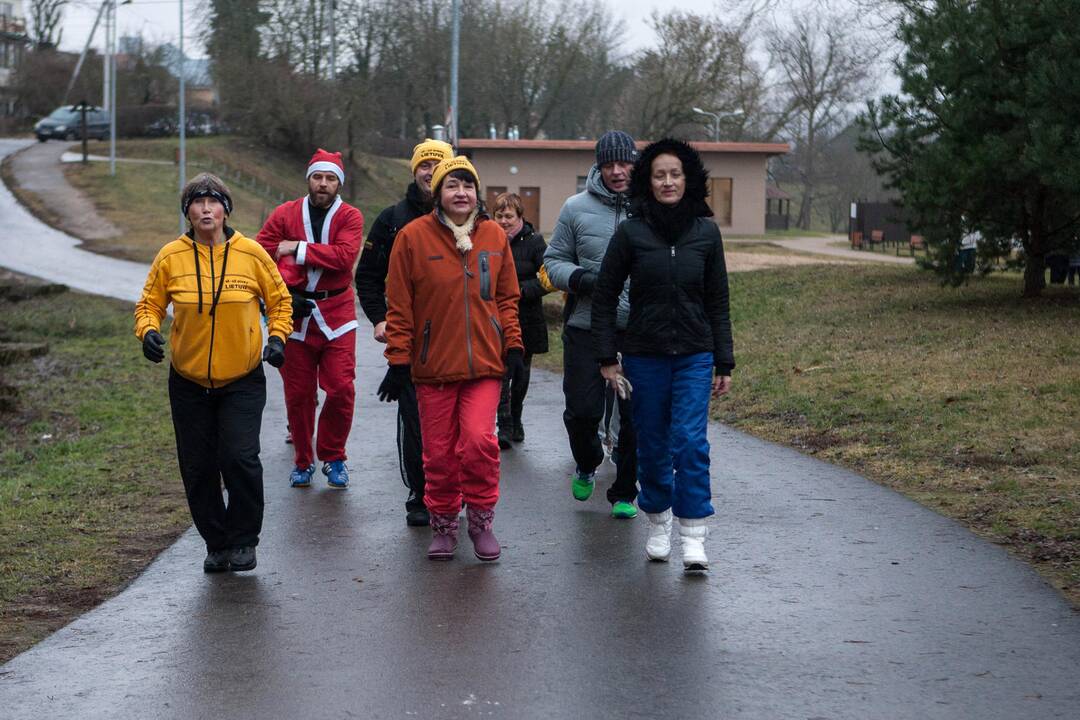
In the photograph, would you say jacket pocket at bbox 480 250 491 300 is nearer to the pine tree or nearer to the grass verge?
the grass verge

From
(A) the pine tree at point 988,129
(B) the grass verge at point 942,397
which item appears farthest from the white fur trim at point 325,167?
(A) the pine tree at point 988,129

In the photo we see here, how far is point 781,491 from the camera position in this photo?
868 centimetres

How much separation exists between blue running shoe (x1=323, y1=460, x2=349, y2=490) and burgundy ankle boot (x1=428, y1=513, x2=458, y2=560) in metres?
2.04

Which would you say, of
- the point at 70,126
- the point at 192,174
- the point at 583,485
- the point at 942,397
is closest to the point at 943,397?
the point at 942,397

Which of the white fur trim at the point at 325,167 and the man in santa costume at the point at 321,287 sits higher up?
the white fur trim at the point at 325,167

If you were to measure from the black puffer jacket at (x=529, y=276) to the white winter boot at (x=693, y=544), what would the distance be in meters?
3.73

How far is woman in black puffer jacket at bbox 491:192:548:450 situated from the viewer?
996 centimetres

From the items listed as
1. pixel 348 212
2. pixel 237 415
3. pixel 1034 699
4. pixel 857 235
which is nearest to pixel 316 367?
pixel 348 212

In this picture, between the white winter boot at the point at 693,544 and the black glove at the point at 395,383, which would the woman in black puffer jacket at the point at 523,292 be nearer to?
the black glove at the point at 395,383

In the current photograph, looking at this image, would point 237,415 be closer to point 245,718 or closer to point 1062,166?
point 245,718

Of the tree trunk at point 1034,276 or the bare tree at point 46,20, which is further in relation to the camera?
the bare tree at point 46,20

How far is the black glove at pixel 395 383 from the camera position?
7.30 m

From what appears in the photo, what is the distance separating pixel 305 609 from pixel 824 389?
782 centimetres

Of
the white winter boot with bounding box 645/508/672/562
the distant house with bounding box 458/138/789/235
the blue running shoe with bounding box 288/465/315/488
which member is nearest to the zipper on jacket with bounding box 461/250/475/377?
the white winter boot with bounding box 645/508/672/562
